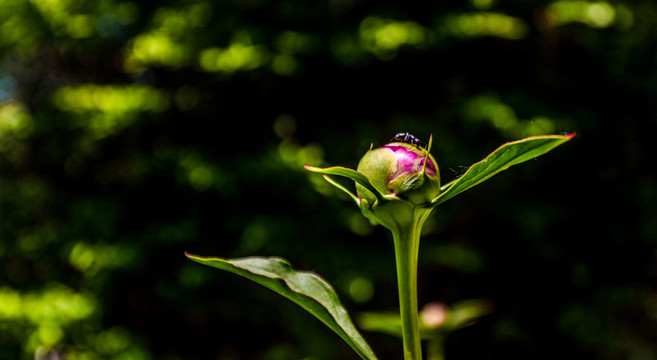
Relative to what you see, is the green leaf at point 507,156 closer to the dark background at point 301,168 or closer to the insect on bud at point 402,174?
the insect on bud at point 402,174

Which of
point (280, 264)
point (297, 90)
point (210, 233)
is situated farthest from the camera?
point (297, 90)

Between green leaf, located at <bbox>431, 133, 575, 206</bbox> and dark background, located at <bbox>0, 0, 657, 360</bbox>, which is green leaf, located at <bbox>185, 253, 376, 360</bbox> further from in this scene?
dark background, located at <bbox>0, 0, 657, 360</bbox>

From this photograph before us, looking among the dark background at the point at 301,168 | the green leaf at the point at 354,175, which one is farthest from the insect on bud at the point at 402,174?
the dark background at the point at 301,168

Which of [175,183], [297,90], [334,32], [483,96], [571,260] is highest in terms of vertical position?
[334,32]

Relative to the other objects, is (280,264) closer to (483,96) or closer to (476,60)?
(483,96)

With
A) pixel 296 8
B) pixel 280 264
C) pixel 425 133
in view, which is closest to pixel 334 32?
pixel 296 8
